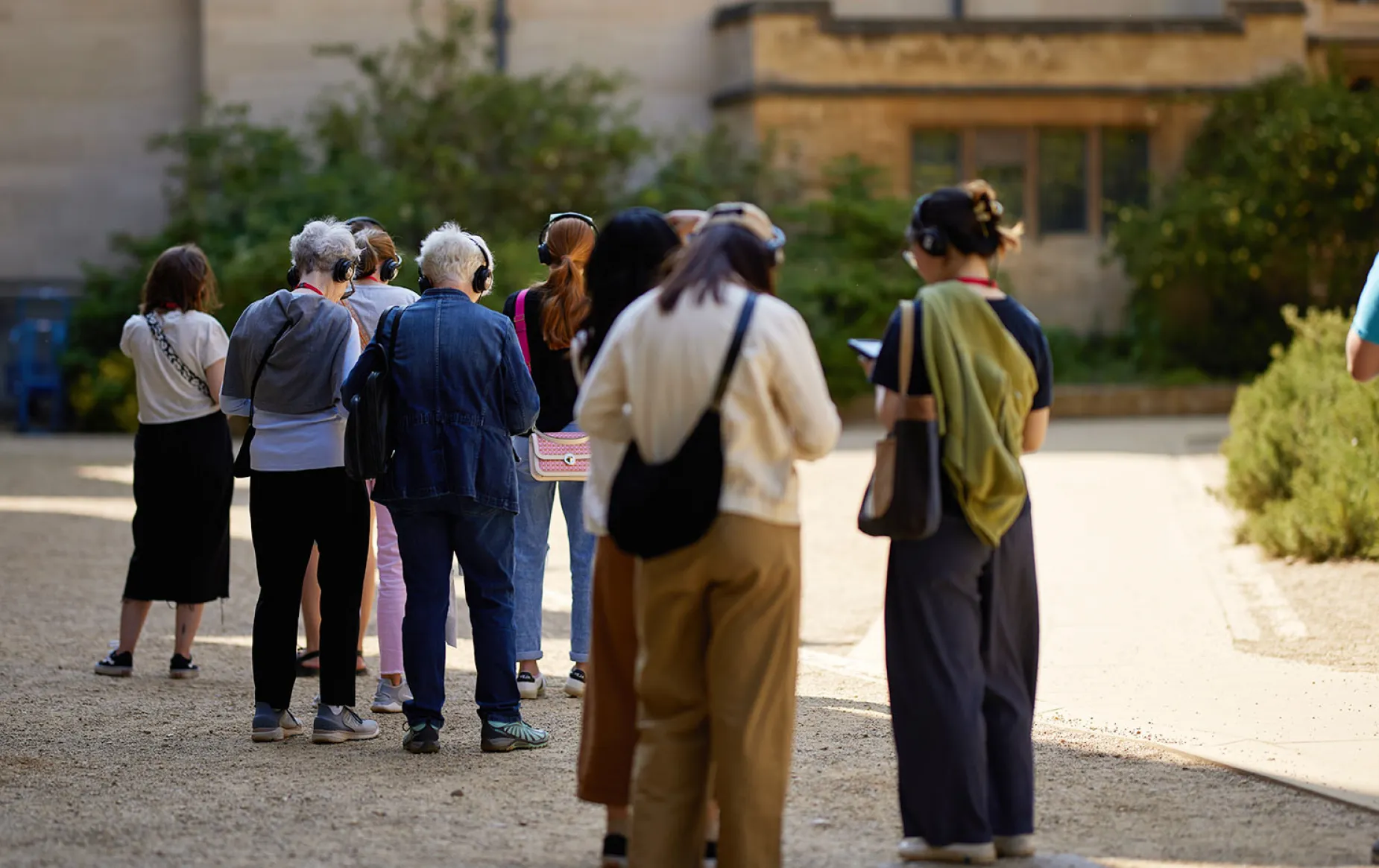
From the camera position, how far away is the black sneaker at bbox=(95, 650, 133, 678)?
798 centimetres

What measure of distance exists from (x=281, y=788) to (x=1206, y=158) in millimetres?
21515

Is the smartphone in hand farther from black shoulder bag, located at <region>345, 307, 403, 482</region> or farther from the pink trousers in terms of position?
the pink trousers

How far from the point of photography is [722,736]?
14.2 ft

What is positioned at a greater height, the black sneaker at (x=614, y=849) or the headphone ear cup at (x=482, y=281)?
the headphone ear cup at (x=482, y=281)

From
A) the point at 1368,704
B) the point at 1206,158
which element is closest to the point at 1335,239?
the point at 1206,158

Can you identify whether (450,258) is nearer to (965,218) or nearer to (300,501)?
(300,501)

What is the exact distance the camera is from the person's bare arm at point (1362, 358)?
5.22 meters

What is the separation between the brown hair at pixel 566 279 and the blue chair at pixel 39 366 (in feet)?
56.1

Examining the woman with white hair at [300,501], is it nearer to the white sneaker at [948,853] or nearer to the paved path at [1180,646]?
the white sneaker at [948,853]

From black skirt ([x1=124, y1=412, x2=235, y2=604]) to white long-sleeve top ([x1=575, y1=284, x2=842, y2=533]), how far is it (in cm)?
395

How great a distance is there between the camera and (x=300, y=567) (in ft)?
21.7

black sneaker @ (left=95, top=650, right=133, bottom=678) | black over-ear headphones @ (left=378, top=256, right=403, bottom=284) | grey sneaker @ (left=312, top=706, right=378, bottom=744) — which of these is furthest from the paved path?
black sneaker @ (left=95, top=650, right=133, bottom=678)

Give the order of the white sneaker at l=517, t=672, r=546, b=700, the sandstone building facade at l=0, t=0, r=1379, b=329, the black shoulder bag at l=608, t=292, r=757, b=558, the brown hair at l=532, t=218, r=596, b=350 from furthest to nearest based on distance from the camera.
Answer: the sandstone building facade at l=0, t=0, r=1379, b=329, the white sneaker at l=517, t=672, r=546, b=700, the brown hair at l=532, t=218, r=596, b=350, the black shoulder bag at l=608, t=292, r=757, b=558

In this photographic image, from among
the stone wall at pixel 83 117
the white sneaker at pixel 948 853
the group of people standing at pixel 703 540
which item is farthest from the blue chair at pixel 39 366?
the white sneaker at pixel 948 853
